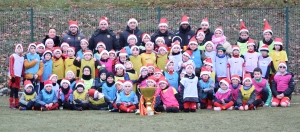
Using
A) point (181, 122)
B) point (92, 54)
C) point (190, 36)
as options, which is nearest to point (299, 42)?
point (190, 36)

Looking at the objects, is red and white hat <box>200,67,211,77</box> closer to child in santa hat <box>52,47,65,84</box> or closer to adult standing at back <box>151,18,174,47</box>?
adult standing at back <box>151,18,174,47</box>

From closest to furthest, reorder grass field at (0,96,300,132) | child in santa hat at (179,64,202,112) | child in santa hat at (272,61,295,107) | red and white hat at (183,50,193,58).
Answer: grass field at (0,96,300,132)
child in santa hat at (179,64,202,112)
red and white hat at (183,50,193,58)
child in santa hat at (272,61,295,107)

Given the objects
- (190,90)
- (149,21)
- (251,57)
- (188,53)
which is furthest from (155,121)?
(149,21)

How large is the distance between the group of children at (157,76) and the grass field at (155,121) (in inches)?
18.4

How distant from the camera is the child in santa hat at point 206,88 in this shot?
14609 mm

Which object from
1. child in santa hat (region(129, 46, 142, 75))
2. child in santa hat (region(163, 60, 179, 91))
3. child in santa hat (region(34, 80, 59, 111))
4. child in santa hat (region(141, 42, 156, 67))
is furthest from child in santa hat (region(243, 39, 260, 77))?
child in santa hat (region(34, 80, 59, 111))

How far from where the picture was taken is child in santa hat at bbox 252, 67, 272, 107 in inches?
583

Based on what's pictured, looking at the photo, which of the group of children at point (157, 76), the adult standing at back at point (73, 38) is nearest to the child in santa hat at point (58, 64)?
the group of children at point (157, 76)

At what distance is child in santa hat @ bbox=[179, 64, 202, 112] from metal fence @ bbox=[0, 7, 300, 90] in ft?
16.0

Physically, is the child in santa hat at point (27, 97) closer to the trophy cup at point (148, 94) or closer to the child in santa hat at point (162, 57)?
the trophy cup at point (148, 94)

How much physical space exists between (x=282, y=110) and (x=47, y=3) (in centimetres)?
1321

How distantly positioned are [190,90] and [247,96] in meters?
1.28

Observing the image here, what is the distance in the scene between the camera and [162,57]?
1524 centimetres

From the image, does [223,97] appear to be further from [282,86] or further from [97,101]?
[97,101]
